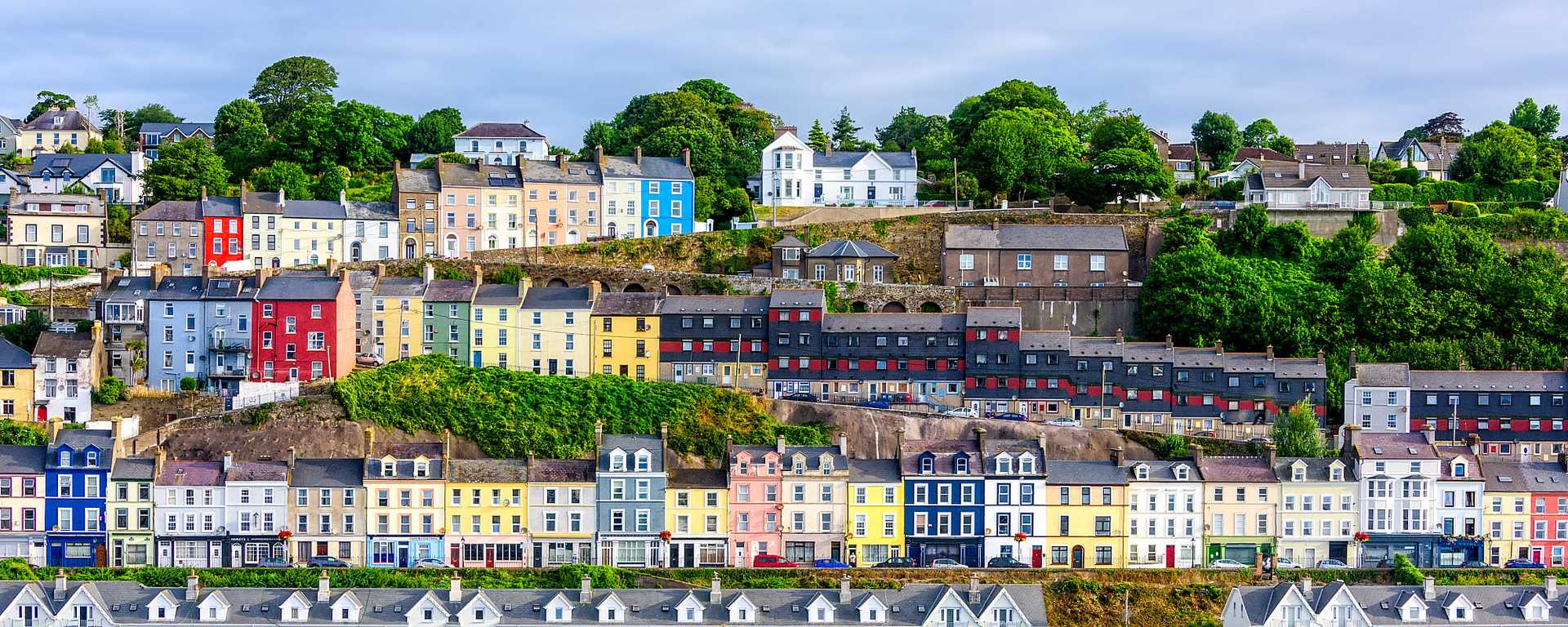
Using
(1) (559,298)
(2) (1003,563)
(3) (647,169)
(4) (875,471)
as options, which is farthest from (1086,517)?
(3) (647,169)

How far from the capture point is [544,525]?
68750 mm

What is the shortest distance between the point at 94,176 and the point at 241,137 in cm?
668

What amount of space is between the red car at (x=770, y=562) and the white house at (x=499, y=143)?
41.5 meters

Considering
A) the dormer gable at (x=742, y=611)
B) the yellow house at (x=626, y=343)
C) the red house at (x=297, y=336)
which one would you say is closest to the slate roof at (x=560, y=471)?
the dormer gable at (x=742, y=611)

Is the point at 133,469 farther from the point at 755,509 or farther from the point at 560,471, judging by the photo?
the point at 755,509

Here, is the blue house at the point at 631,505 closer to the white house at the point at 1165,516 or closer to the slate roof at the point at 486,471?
the slate roof at the point at 486,471

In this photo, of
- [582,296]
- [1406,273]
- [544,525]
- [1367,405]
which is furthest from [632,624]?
[1406,273]

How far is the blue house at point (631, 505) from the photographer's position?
225 ft

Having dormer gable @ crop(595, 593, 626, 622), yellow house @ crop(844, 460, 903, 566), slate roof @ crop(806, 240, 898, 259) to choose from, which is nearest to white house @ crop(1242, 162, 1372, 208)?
slate roof @ crop(806, 240, 898, 259)

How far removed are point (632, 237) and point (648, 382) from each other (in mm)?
14835

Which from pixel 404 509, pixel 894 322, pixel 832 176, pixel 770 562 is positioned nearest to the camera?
pixel 770 562

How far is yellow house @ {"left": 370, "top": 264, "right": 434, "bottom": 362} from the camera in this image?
7981 centimetres

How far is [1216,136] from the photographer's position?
116938 millimetres

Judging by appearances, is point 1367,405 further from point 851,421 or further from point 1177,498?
point 851,421
